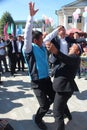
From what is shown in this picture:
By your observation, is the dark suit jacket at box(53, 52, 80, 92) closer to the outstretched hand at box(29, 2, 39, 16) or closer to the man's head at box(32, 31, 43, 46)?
the man's head at box(32, 31, 43, 46)

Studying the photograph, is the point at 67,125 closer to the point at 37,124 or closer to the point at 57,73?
the point at 37,124

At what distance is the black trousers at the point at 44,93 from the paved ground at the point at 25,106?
1.56 ft

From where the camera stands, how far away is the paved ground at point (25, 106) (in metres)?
5.23

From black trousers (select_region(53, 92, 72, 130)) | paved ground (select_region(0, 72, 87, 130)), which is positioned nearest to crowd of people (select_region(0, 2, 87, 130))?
black trousers (select_region(53, 92, 72, 130))

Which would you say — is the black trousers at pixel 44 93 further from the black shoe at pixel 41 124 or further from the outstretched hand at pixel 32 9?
the outstretched hand at pixel 32 9

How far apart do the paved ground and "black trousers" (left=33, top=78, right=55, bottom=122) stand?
48 cm

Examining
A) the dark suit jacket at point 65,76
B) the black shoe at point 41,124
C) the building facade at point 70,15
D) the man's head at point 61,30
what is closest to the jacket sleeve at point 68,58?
the dark suit jacket at point 65,76

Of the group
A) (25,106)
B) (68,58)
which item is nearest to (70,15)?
(25,106)

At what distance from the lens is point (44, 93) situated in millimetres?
4832

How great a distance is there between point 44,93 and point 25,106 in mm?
1729

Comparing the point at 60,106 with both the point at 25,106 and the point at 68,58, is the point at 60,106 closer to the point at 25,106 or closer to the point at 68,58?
the point at 68,58

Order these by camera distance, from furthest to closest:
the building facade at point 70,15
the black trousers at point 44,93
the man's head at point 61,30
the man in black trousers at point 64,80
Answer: the building facade at point 70,15
the man's head at point 61,30
the black trousers at point 44,93
the man in black trousers at point 64,80

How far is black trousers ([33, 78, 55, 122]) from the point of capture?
4.77 metres

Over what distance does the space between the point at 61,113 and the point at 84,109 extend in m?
1.89
